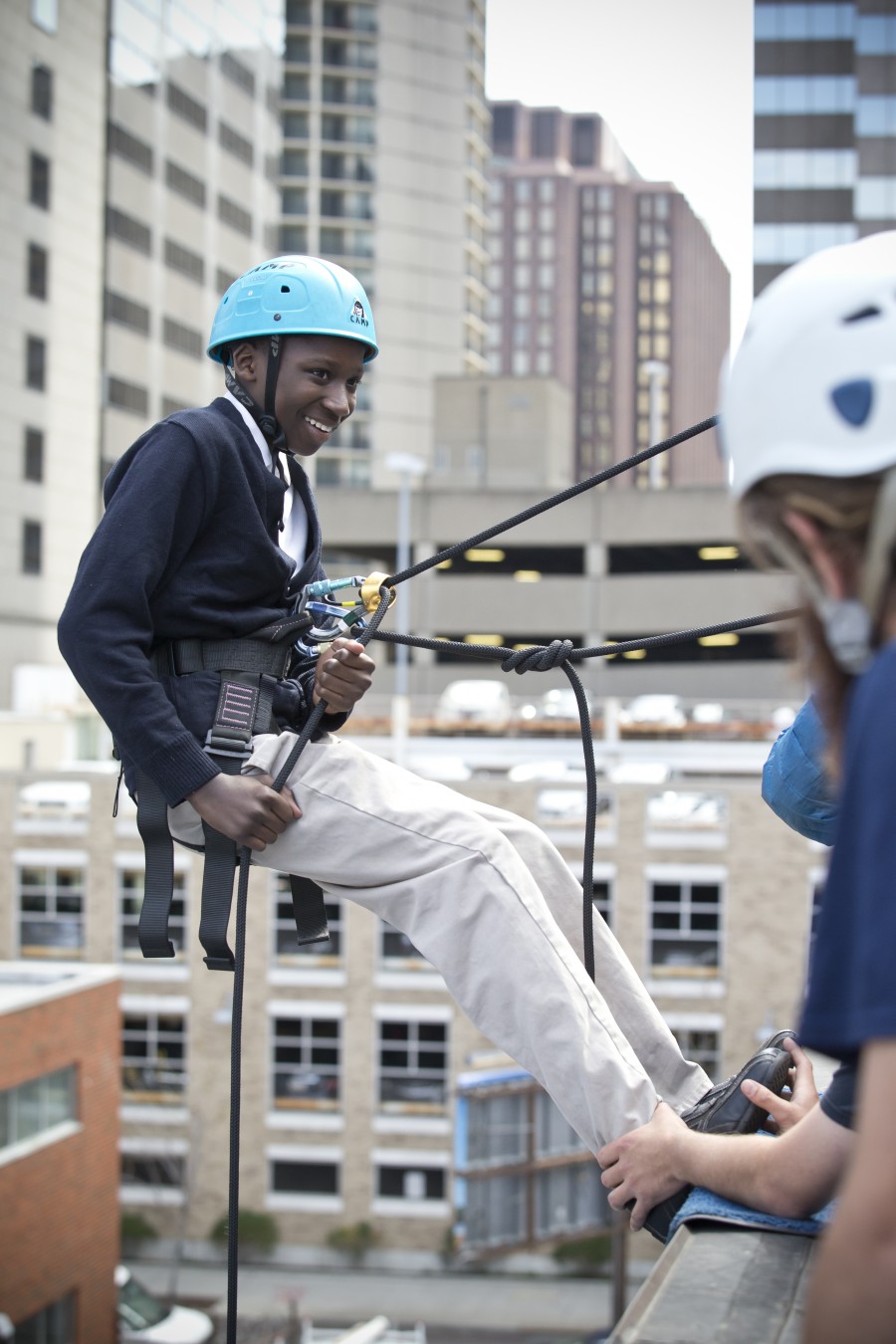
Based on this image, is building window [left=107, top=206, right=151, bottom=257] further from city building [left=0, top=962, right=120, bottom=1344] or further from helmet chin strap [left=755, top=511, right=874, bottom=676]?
helmet chin strap [left=755, top=511, right=874, bottom=676]

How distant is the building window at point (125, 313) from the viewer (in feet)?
136

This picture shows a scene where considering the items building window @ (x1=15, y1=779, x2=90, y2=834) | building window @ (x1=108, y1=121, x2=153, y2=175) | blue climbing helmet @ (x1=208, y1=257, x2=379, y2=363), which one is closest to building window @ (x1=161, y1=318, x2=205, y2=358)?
building window @ (x1=108, y1=121, x2=153, y2=175)

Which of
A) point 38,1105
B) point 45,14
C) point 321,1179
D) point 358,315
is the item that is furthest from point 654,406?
point 358,315

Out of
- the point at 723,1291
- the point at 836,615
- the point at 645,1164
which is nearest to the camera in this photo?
the point at 836,615

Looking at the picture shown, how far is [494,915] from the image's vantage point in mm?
2385

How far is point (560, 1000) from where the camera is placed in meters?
2.28

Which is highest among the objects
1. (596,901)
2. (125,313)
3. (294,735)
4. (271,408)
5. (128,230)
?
(128,230)

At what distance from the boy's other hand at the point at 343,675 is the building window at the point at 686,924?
2182 centimetres

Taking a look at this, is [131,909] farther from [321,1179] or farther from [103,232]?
[103,232]

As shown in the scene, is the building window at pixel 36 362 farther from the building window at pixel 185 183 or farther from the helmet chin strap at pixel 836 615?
the helmet chin strap at pixel 836 615

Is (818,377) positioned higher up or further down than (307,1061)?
higher up

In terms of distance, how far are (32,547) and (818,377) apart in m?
35.5

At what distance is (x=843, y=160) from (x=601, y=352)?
8456 centimetres

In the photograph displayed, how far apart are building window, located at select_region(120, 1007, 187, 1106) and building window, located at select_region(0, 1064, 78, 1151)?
6.96 meters
